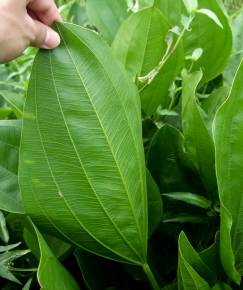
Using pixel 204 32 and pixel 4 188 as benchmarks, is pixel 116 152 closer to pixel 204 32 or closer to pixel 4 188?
pixel 4 188

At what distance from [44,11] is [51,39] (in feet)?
0.14

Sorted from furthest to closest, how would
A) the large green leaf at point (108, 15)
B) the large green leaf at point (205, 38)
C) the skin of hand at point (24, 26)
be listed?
the large green leaf at point (108, 15)
the large green leaf at point (205, 38)
the skin of hand at point (24, 26)

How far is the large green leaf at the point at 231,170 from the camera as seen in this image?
0.61 meters

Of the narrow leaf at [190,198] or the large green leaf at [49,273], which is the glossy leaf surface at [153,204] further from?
the large green leaf at [49,273]

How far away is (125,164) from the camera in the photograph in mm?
629

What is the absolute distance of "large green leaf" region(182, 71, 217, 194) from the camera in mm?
670

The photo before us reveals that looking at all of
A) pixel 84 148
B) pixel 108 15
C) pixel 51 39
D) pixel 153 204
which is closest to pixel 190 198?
pixel 153 204

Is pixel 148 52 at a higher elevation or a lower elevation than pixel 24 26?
lower

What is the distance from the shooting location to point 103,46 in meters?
0.59

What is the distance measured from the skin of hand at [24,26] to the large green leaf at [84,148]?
0.02m

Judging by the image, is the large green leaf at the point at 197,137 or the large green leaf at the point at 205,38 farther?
the large green leaf at the point at 205,38

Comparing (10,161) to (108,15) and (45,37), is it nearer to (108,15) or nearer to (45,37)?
(45,37)

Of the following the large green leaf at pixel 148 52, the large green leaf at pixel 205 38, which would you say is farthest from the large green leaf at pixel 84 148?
the large green leaf at pixel 205 38

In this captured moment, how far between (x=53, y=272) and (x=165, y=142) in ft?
0.75
